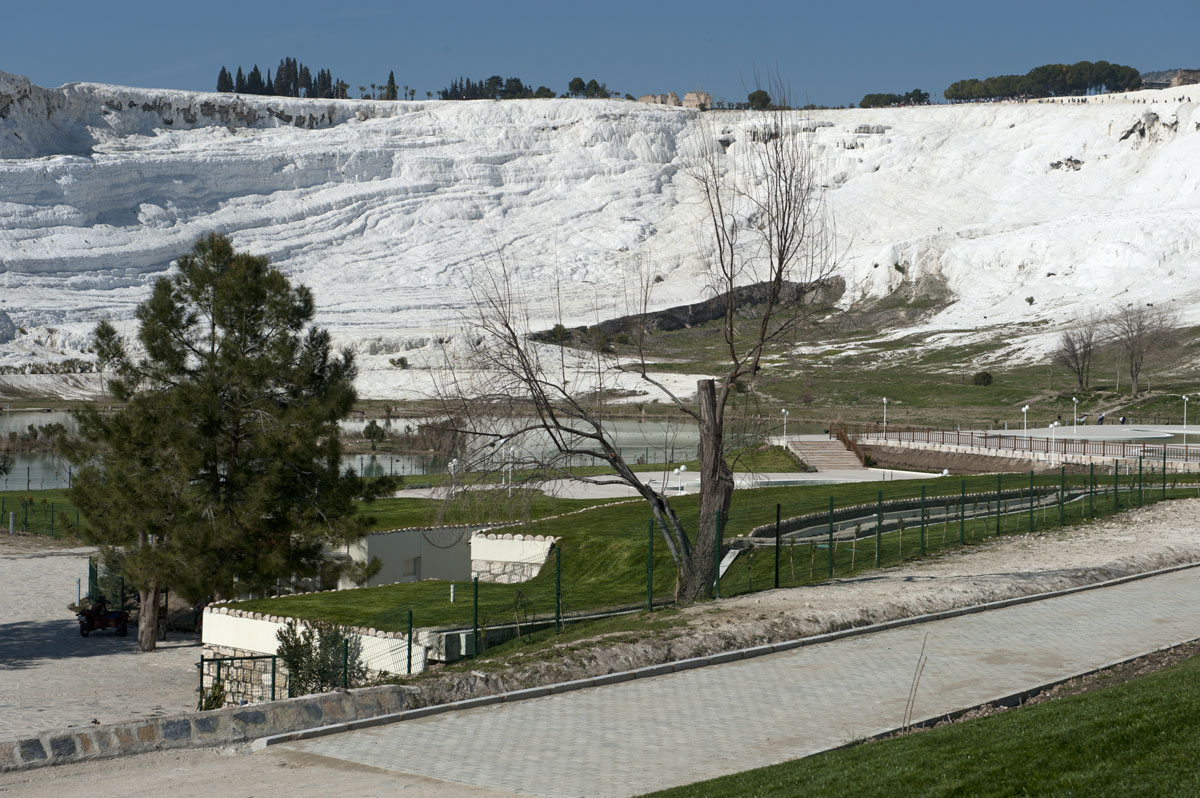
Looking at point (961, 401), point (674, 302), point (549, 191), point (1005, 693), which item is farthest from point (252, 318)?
point (549, 191)

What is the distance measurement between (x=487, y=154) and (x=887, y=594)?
489ft

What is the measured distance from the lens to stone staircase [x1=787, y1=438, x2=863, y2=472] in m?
47.8

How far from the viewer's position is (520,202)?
15250cm

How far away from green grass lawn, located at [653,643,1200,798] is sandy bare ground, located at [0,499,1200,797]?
282 centimetres

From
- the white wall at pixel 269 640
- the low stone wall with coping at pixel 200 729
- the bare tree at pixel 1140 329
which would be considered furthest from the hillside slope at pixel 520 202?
the low stone wall with coping at pixel 200 729

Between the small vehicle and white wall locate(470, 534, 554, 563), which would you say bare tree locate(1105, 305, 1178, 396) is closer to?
white wall locate(470, 534, 554, 563)

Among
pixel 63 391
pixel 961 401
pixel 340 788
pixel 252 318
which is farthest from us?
pixel 63 391

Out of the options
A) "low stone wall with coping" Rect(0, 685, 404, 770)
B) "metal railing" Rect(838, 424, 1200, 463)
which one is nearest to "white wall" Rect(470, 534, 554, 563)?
"low stone wall with coping" Rect(0, 685, 404, 770)

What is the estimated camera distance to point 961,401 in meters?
81.6

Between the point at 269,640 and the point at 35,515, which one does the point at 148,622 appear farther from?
the point at 35,515

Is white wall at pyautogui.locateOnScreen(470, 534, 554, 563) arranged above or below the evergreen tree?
below

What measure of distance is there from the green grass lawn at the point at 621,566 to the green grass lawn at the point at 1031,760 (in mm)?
8336

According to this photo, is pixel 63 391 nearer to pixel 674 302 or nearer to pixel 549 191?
pixel 674 302

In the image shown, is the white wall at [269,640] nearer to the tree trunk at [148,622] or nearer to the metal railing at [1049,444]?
the tree trunk at [148,622]
